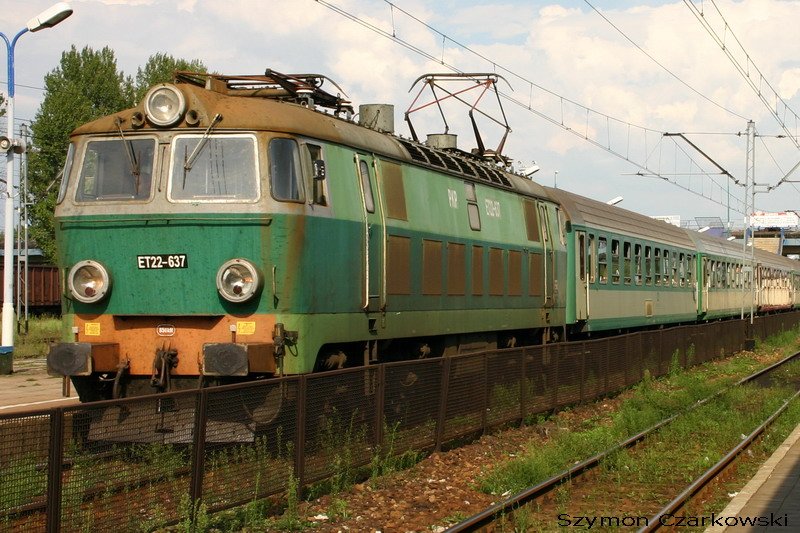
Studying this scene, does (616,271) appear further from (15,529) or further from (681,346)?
(15,529)

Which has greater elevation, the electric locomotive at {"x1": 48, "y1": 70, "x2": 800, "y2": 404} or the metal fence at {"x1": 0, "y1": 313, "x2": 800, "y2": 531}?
the electric locomotive at {"x1": 48, "y1": 70, "x2": 800, "y2": 404}

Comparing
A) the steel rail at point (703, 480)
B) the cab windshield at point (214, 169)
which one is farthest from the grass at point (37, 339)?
the steel rail at point (703, 480)

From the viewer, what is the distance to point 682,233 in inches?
1355

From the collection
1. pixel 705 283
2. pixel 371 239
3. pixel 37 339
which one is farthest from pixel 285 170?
pixel 705 283

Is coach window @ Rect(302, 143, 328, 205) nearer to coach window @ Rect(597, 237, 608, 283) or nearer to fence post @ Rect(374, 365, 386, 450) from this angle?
fence post @ Rect(374, 365, 386, 450)

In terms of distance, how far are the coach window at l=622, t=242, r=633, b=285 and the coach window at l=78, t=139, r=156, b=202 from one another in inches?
655

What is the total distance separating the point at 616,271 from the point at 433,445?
13613mm

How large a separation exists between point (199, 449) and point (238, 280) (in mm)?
2778

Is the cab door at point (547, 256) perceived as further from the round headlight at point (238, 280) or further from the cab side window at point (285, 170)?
the round headlight at point (238, 280)

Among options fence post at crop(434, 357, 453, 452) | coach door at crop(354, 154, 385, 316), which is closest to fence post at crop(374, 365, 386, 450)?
coach door at crop(354, 154, 385, 316)

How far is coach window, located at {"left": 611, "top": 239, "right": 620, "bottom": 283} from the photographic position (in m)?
25.1

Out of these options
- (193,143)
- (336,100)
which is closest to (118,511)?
(193,143)

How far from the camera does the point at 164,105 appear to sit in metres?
11.5

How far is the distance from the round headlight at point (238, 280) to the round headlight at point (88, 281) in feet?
4.28
